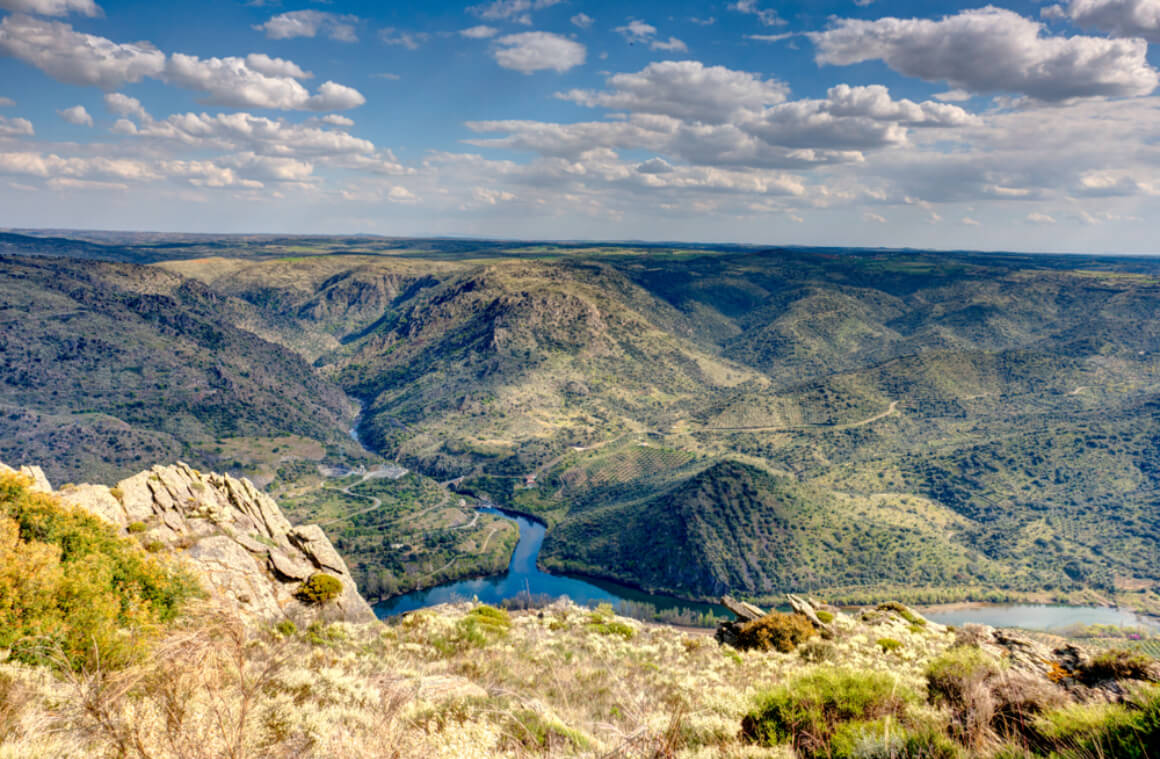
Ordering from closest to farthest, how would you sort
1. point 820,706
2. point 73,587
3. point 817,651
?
point 820,706 → point 73,587 → point 817,651

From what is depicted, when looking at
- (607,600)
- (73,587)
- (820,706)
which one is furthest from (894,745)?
(607,600)

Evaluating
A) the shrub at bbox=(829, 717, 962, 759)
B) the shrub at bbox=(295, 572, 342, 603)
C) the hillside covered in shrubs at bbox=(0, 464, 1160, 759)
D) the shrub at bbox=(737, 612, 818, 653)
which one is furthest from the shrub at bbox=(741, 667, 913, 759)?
the shrub at bbox=(295, 572, 342, 603)

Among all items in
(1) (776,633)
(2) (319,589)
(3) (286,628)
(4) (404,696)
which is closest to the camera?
(4) (404,696)

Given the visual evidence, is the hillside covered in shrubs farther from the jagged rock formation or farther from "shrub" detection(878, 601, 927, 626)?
the jagged rock formation

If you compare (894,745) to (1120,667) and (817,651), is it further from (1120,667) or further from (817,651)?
(817,651)

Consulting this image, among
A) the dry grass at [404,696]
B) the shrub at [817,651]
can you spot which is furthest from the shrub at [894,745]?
the shrub at [817,651]

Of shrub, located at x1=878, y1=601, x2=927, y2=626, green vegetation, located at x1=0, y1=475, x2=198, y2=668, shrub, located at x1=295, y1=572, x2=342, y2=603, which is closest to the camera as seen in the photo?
green vegetation, located at x1=0, y1=475, x2=198, y2=668

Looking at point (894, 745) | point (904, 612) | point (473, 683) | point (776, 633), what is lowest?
point (904, 612)
